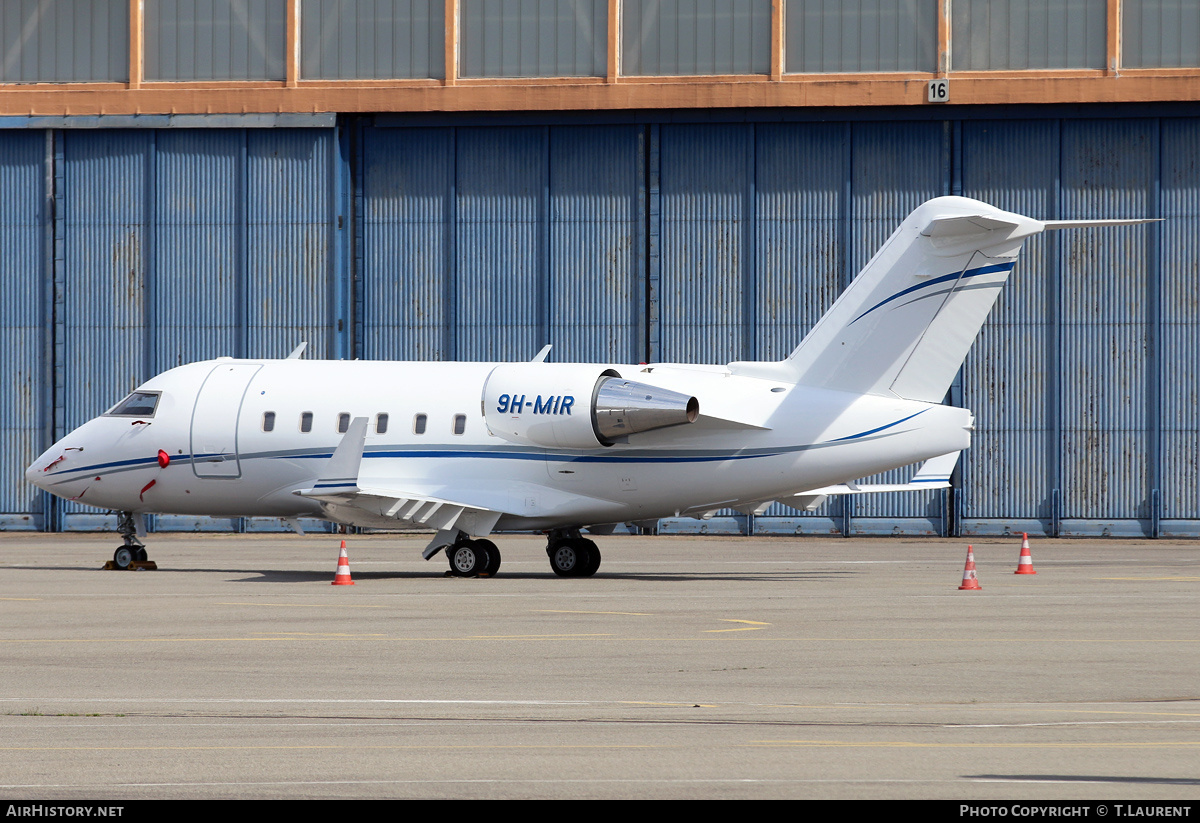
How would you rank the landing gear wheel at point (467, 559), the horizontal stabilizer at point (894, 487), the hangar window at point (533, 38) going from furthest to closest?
the hangar window at point (533, 38)
the horizontal stabilizer at point (894, 487)
the landing gear wheel at point (467, 559)

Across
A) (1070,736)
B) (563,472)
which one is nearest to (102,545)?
(563,472)

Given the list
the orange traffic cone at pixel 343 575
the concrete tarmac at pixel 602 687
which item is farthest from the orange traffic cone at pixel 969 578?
the orange traffic cone at pixel 343 575

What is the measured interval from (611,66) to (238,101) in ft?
33.0

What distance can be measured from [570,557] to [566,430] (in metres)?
2.42

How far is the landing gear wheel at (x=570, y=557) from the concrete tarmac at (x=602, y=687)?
27 centimetres

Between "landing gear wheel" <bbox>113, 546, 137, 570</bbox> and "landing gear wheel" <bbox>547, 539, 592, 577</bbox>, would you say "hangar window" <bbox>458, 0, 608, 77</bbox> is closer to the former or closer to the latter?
"landing gear wheel" <bbox>547, 539, 592, 577</bbox>

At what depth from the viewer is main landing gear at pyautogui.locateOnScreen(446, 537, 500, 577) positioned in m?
25.8

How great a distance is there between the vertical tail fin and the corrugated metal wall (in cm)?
1624

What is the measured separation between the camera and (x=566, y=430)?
25.1 m

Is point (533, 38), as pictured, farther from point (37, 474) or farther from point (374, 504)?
point (374, 504)

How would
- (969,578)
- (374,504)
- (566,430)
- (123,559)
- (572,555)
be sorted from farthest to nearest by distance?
1. (123,559)
2. (572,555)
3. (566,430)
4. (374,504)
5. (969,578)

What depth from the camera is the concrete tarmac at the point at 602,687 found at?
882 cm

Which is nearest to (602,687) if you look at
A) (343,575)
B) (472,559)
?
(343,575)

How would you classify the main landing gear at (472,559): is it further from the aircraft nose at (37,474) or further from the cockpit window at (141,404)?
the aircraft nose at (37,474)
